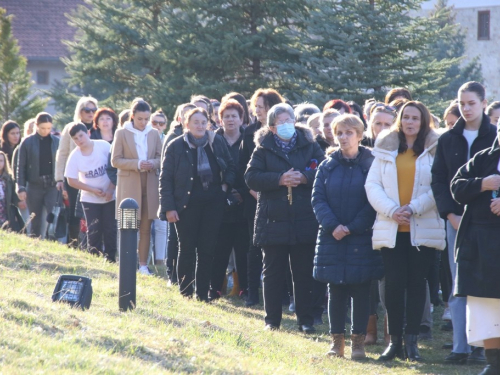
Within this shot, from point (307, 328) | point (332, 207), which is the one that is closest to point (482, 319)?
point (332, 207)

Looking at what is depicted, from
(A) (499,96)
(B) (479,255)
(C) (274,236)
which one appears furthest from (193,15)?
(A) (499,96)

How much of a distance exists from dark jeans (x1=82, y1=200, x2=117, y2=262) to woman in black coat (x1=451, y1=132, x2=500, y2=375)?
6.33m

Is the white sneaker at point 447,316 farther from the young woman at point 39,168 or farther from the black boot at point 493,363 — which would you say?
the young woman at point 39,168

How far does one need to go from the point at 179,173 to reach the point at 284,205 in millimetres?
1616

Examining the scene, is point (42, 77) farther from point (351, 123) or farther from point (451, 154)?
point (451, 154)

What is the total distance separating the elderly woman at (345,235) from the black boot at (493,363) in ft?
4.27

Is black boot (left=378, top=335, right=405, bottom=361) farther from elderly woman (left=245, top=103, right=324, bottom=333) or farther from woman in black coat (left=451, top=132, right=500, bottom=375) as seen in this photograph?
elderly woman (left=245, top=103, right=324, bottom=333)

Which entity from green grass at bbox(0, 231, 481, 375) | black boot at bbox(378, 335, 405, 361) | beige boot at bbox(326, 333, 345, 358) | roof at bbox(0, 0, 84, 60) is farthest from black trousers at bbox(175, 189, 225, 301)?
roof at bbox(0, 0, 84, 60)

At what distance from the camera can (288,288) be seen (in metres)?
10.9

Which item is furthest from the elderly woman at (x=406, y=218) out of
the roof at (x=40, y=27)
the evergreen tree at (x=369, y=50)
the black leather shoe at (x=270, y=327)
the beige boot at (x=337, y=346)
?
the roof at (x=40, y=27)

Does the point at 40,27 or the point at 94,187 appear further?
the point at 40,27

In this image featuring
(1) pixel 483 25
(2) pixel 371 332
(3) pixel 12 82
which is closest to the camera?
(2) pixel 371 332

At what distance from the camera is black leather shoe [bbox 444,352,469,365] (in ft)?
25.4

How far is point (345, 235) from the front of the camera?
7.71 meters
